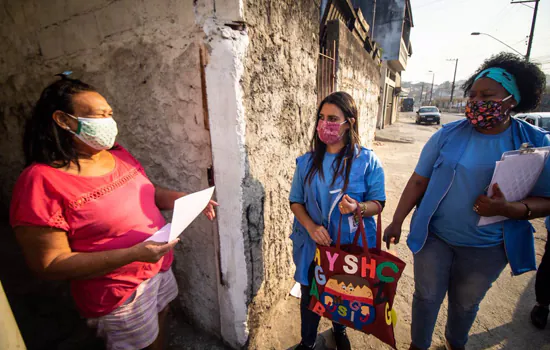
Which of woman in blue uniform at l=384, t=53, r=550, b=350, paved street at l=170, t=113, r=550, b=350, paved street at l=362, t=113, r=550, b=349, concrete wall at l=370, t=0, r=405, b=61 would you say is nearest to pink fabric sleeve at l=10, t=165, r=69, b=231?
paved street at l=170, t=113, r=550, b=350

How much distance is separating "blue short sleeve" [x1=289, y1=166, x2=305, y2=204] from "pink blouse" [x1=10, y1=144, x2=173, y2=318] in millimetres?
790

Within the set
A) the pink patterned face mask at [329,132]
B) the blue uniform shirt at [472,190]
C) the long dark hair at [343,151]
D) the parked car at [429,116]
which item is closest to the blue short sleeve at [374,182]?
the long dark hair at [343,151]

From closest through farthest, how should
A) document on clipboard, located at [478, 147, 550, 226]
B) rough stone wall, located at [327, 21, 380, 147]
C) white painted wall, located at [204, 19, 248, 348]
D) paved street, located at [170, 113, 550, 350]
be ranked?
1. document on clipboard, located at [478, 147, 550, 226]
2. white painted wall, located at [204, 19, 248, 348]
3. paved street, located at [170, 113, 550, 350]
4. rough stone wall, located at [327, 21, 380, 147]

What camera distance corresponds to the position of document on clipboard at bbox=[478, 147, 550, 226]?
3.83ft

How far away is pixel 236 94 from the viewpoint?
4.29 feet

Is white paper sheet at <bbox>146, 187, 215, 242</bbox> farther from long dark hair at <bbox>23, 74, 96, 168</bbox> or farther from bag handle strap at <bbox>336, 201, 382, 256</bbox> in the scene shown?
bag handle strap at <bbox>336, 201, 382, 256</bbox>

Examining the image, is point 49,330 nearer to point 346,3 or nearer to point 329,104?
point 329,104

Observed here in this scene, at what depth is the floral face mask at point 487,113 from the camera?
4.16 feet

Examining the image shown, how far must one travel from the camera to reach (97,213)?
107 cm

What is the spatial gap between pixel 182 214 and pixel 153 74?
0.99 meters

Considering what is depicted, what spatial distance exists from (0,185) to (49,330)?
9.08ft

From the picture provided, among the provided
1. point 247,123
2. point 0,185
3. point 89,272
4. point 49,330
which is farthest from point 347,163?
point 0,185

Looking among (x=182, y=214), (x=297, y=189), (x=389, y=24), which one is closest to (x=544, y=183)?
(x=297, y=189)

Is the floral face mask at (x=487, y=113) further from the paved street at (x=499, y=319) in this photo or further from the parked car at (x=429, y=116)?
the parked car at (x=429, y=116)
